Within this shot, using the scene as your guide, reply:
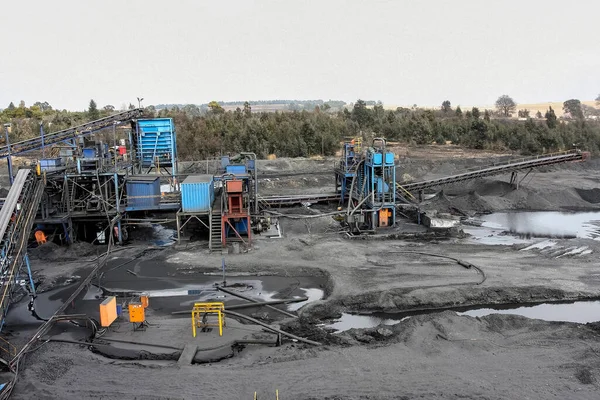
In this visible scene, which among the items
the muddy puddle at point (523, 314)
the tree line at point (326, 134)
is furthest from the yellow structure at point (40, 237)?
the tree line at point (326, 134)

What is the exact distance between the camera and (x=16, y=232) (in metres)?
21.1

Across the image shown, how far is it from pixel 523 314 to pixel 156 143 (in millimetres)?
25508

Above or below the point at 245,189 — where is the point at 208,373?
below

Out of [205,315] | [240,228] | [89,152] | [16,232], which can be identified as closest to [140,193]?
[89,152]

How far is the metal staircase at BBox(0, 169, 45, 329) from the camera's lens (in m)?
18.9

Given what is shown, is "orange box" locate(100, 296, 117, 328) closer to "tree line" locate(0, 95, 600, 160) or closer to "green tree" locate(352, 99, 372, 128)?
"tree line" locate(0, 95, 600, 160)

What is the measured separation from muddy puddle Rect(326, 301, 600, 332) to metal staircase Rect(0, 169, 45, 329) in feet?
39.2

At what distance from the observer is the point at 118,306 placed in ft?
62.7

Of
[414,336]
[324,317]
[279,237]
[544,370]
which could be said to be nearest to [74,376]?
[324,317]

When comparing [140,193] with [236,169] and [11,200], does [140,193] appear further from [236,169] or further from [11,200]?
[11,200]

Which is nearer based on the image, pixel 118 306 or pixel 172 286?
pixel 118 306

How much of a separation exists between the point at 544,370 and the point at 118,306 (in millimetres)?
14623

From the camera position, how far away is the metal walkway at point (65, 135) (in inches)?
1186

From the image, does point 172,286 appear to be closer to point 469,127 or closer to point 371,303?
point 371,303
